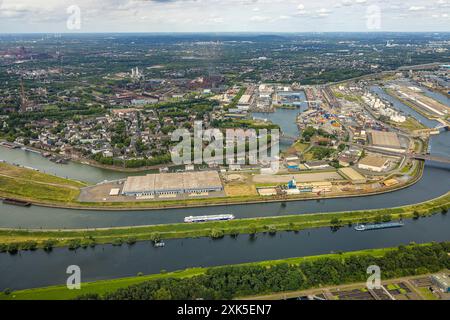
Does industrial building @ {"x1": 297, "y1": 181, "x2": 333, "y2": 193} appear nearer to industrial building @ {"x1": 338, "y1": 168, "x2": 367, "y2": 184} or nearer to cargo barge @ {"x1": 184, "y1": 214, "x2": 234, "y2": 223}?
industrial building @ {"x1": 338, "y1": 168, "x2": 367, "y2": 184}

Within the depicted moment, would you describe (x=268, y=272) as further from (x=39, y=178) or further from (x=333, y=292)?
(x=39, y=178)

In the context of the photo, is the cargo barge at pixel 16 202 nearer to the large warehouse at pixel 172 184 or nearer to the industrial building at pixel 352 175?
the large warehouse at pixel 172 184

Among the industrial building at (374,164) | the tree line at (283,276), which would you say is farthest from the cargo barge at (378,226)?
the industrial building at (374,164)

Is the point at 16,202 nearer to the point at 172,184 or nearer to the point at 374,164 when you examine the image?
the point at 172,184

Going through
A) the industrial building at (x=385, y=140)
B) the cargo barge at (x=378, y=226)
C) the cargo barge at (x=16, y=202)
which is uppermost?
the industrial building at (x=385, y=140)

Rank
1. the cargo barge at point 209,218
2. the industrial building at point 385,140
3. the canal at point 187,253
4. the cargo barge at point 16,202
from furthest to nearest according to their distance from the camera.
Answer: the industrial building at point 385,140, the cargo barge at point 16,202, the cargo barge at point 209,218, the canal at point 187,253

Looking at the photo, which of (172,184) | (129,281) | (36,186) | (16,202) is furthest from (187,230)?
(36,186)
